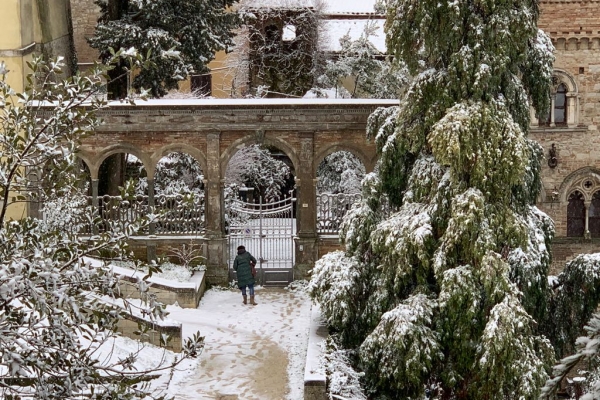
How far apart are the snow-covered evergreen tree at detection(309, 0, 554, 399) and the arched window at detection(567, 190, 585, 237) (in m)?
8.61

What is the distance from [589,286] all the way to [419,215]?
2975 mm

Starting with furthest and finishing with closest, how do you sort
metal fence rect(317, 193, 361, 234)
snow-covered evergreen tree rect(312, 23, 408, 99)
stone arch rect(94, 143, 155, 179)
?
1. snow-covered evergreen tree rect(312, 23, 408, 99)
2. metal fence rect(317, 193, 361, 234)
3. stone arch rect(94, 143, 155, 179)

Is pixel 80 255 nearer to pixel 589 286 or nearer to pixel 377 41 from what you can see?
pixel 589 286

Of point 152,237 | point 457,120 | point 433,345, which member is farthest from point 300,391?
point 152,237

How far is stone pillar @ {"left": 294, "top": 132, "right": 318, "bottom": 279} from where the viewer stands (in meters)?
17.5

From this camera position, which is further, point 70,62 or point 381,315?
point 70,62

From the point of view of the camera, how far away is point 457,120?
10.4 metres

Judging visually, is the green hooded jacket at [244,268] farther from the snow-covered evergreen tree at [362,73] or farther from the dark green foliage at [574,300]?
the snow-covered evergreen tree at [362,73]

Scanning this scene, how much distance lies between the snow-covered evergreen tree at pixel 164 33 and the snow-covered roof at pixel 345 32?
6726mm

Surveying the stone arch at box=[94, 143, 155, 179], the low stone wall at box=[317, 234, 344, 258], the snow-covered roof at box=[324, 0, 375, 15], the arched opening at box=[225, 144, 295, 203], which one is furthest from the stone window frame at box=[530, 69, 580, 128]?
the snow-covered roof at box=[324, 0, 375, 15]

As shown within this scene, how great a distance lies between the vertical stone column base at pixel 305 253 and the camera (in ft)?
57.7

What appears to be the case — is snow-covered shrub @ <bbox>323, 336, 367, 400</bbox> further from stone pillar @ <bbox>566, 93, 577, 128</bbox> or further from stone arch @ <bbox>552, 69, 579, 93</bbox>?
stone arch @ <bbox>552, 69, 579, 93</bbox>

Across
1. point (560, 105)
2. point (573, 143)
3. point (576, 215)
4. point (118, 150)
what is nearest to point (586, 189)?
point (576, 215)

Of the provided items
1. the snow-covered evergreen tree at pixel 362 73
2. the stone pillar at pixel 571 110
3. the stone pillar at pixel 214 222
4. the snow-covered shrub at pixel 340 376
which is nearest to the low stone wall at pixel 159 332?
the snow-covered shrub at pixel 340 376
